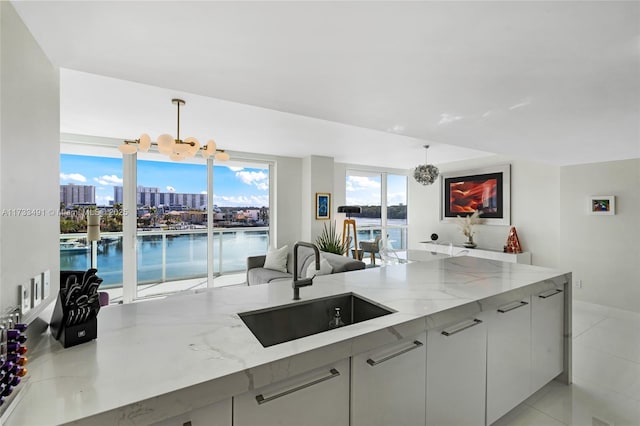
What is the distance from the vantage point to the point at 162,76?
1586mm

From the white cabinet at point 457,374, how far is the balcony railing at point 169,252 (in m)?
4.29

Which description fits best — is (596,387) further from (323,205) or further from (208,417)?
(323,205)

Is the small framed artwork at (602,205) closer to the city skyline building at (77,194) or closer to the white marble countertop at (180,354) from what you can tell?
the white marble countertop at (180,354)

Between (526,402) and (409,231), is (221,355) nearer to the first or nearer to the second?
(526,402)

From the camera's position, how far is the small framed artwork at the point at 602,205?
3711mm

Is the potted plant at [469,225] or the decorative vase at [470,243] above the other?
the potted plant at [469,225]

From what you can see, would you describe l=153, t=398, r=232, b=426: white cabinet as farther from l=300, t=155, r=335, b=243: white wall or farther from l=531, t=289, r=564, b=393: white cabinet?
l=300, t=155, r=335, b=243: white wall

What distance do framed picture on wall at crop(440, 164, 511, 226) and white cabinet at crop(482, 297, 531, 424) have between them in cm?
372

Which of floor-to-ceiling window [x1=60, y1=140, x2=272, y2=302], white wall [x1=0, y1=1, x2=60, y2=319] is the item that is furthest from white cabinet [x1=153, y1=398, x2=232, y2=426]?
floor-to-ceiling window [x1=60, y1=140, x2=272, y2=302]

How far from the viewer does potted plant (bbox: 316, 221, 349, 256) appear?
16.1 feet

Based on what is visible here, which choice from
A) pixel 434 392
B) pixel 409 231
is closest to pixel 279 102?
pixel 434 392

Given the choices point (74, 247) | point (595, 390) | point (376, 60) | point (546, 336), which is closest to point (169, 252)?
point (74, 247)

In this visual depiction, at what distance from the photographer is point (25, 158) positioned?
1.01m

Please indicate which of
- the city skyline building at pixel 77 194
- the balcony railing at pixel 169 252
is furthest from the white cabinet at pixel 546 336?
the city skyline building at pixel 77 194
